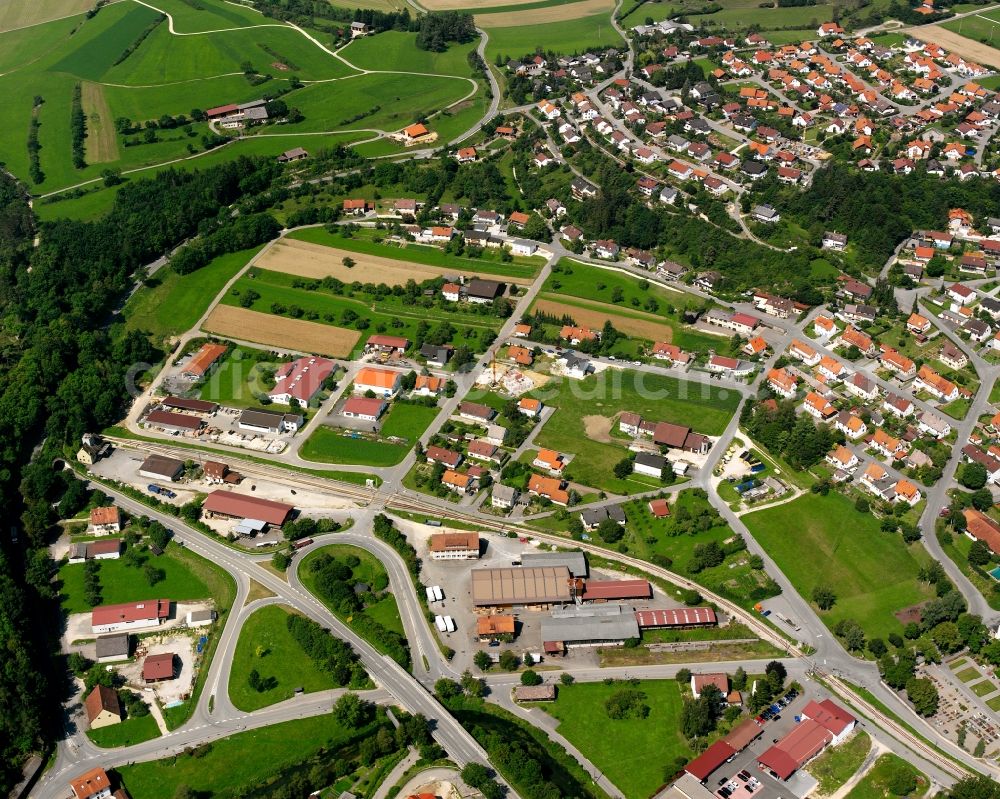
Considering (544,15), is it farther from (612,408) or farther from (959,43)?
(612,408)

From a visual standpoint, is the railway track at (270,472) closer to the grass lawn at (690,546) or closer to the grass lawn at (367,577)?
the grass lawn at (367,577)

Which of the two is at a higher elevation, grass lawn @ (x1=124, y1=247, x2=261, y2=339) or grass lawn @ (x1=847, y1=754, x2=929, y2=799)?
grass lawn @ (x1=124, y1=247, x2=261, y2=339)

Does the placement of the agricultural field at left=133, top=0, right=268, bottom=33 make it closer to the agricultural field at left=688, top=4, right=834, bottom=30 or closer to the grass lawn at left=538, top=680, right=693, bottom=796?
the agricultural field at left=688, top=4, right=834, bottom=30

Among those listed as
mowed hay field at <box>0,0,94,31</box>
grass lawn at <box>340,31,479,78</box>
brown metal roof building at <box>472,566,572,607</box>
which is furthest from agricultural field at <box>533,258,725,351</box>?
mowed hay field at <box>0,0,94,31</box>

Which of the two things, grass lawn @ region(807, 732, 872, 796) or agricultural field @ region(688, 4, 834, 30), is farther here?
agricultural field @ region(688, 4, 834, 30)

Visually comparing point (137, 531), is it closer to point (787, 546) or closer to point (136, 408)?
point (136, 408)

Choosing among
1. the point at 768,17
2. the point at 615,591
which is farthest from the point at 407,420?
the point at 768,17

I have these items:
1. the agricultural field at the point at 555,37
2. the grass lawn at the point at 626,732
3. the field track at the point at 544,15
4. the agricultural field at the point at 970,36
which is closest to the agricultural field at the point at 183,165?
the agricultural field at the point at 555,37
